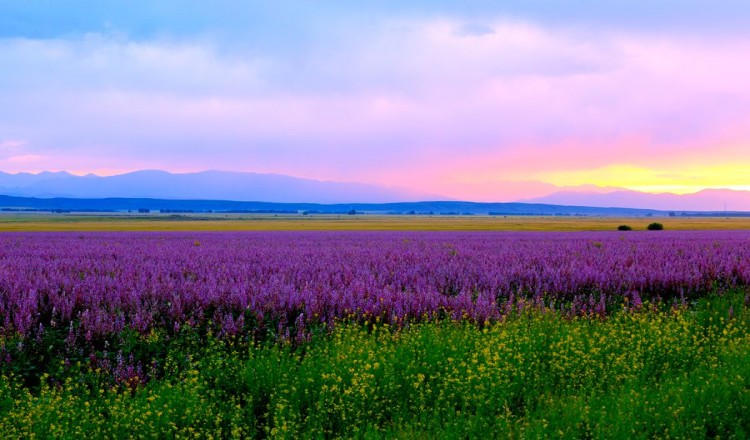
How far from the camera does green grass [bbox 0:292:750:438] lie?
4.71 metres

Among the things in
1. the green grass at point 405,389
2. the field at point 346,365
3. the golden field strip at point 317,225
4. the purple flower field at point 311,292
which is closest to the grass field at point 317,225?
the golden field strip at point 317,225

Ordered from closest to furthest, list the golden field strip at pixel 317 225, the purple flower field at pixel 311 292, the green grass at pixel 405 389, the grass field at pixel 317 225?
the green grass at pixel 405 389 < the purple flower field at pixel 311 292 < the golden field strip at pixel 317 225 < the grass field at pixel 317 225

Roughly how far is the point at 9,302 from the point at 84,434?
370 cm

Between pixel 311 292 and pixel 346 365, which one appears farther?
pixel 311 292

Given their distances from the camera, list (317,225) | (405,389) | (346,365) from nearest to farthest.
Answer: (405,389) < (346,365) < (317,225)

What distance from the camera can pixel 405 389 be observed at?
217 inches

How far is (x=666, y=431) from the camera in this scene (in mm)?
4480

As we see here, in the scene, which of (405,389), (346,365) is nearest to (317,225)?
(346,365)

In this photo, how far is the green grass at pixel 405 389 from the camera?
471 centimetres

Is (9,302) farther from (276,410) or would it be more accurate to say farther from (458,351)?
(458,351)

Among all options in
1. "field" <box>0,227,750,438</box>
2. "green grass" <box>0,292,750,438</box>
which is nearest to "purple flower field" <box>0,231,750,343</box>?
"field" <box>0,227,750,438</box>

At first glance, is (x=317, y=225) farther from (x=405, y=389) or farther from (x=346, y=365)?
(x=405, y=389)

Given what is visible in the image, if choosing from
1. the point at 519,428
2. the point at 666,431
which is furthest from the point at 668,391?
the point at 519,428

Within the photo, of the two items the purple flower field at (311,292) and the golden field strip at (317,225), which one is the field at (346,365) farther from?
the golden field strip at (317,225)
